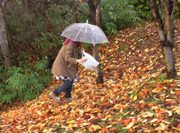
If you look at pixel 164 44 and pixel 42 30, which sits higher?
pixel 42 30

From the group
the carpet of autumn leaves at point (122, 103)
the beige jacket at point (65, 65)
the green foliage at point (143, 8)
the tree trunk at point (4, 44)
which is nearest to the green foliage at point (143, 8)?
the green foliage at point (143, 8)

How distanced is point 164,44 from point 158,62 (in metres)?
1.44

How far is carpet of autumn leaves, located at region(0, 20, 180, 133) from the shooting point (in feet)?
8.09

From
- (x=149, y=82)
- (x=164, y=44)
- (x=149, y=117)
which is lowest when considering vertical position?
(x=149, y=117)

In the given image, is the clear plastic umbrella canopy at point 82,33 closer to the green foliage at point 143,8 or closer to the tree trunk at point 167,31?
the tree trunk at point 167,31

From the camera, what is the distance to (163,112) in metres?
2.44

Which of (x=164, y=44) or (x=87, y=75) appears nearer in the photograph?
(x=164, y=44)

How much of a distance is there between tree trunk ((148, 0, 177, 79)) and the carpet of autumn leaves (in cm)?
30

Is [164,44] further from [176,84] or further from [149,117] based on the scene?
[149,117]

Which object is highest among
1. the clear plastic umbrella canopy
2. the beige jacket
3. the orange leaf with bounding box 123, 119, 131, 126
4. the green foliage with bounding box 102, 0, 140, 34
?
the green foliage with bounding box 102, 0, 140, 34

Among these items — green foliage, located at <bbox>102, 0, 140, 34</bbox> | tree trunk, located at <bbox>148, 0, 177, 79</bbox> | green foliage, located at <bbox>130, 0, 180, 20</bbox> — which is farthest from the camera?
green foliage, located at <bbox>130, 0, 180, 20</bbox>

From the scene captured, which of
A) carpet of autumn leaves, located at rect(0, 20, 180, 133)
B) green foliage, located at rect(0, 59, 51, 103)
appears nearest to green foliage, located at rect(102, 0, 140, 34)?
carpet of autumn leaves, located at rect(0, 20, 180, 133)

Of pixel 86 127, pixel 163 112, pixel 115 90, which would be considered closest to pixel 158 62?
pixel 115 90

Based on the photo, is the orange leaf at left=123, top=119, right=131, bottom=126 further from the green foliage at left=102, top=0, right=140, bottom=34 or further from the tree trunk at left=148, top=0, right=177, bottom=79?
the green foliage at left=102, top=0, right=140, bottom=34
